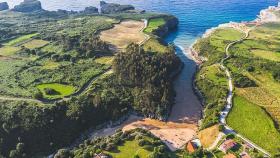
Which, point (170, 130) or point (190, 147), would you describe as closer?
point (190, 147)

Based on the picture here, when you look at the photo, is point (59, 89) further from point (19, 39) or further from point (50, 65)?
point (19, 39)

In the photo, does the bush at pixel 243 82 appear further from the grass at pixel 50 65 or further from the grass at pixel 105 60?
the grass at pixel 50 65

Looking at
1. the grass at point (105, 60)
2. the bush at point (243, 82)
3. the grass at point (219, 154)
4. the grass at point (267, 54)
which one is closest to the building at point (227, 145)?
the grass at point (219, 154)

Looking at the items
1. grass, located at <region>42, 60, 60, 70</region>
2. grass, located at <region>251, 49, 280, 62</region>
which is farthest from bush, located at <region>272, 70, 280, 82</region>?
grass, located at <region>42, 60, 60, 70</region>

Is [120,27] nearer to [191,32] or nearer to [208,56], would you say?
[191,32]

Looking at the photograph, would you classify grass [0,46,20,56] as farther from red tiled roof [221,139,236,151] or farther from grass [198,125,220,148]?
red tiled roof [221,139,236,151]

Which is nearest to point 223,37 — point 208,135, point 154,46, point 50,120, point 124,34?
point 154,46

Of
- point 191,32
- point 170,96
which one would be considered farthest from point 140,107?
point 191,32
